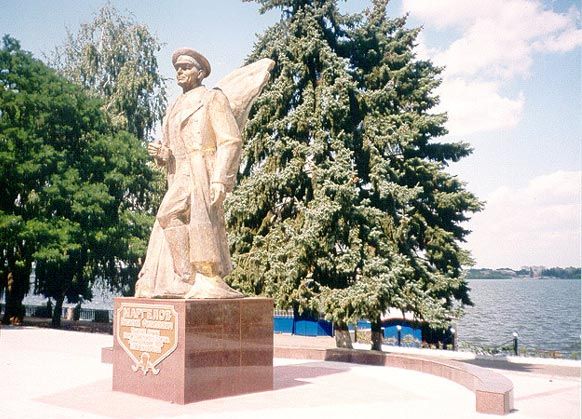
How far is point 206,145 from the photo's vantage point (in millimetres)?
8062

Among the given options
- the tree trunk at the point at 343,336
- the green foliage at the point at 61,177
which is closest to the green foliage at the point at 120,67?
the green foliage at the point at 61,177

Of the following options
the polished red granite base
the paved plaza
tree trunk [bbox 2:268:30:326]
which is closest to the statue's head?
the polished red granite base

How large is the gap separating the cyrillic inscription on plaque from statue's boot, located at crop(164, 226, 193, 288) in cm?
57

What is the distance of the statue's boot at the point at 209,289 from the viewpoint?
7598mm

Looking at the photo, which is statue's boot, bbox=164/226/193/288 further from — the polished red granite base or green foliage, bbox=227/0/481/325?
green foliage, bbox=227/0/481/325

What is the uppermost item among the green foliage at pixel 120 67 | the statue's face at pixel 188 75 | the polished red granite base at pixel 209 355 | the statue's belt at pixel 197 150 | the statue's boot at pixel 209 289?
the green foliage at pixel 120 67

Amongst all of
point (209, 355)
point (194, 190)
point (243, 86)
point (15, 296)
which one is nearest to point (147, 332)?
point (209, 355)

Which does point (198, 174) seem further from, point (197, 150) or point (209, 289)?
point (209, 289)

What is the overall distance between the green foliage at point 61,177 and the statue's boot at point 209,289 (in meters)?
11.9

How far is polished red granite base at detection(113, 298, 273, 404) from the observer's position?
702 cm

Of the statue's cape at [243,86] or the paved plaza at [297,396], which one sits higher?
the statue's cape at [243,86]

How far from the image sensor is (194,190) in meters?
7.88

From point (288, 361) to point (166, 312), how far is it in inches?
210

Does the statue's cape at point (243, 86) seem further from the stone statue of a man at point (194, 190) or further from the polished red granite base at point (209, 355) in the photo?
the polished red granite base at point (209, 355)
